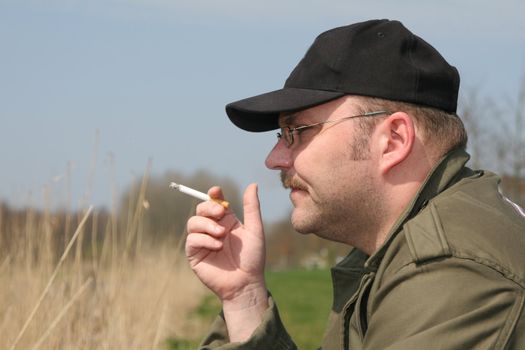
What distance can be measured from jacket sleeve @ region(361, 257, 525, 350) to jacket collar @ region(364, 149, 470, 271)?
23 centimetres

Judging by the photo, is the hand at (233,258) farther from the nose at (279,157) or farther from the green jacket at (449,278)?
the green jacket at (449,278)

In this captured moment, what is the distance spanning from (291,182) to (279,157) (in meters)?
0.09

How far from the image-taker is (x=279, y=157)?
251cm

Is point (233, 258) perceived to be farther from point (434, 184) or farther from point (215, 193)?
point (434, 184)

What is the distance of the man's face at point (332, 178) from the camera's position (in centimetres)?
236

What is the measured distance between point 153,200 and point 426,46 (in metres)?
11.0

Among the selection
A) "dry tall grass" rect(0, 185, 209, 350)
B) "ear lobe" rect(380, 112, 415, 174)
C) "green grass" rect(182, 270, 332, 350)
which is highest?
"ear lobe" rect(380, 112, 415, 174)

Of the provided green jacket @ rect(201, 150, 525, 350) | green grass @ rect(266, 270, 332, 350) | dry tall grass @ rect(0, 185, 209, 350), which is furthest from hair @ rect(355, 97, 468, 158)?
green grass @ rect(266, 270, 332, 350)

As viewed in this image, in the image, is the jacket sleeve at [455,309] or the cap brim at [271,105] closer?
the jacket sleeve at [455,309]

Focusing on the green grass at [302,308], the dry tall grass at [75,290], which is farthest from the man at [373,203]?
the green grass at [302,308]

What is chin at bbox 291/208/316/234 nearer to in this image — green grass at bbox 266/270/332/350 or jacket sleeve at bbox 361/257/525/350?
jacket sleeve at bbox 361/257/525/350

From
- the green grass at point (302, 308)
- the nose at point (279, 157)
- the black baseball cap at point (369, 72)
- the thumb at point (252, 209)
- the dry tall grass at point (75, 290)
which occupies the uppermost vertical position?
the black baseball cap at point (369, 72)

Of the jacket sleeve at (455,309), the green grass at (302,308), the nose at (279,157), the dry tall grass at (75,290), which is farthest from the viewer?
the green grass at (302,308)

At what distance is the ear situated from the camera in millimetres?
2352
